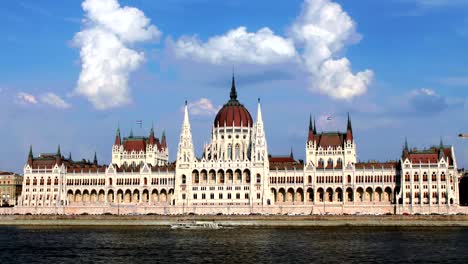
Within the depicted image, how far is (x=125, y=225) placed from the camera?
13350cm

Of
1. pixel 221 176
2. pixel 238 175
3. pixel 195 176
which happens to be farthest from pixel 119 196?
pixel 238 175

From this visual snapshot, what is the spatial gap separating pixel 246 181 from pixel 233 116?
64.7 ft

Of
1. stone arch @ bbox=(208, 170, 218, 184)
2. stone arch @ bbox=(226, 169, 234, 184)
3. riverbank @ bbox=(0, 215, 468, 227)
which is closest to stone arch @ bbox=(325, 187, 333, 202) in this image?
stone arch @ bbox=(226, 169, 234, 184)

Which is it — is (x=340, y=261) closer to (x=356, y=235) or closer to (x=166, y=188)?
(x=356, y=235)

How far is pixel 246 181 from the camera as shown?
156250 mm

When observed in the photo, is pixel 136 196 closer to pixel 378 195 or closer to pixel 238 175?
pixel 238 175

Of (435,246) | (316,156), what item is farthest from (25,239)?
(316,156)

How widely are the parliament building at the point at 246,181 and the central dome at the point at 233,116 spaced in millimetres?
232

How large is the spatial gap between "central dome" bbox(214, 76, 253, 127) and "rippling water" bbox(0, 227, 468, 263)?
51233 millimetres

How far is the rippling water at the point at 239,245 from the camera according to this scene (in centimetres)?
7612

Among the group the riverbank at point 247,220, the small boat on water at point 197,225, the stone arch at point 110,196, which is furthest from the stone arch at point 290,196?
the stone arch at point 110,196

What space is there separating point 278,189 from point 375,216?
32.0 meters

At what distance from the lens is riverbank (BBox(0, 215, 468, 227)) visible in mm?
125750

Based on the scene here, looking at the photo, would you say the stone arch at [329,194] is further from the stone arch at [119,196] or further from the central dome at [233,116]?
the stone arch at [119,196]
